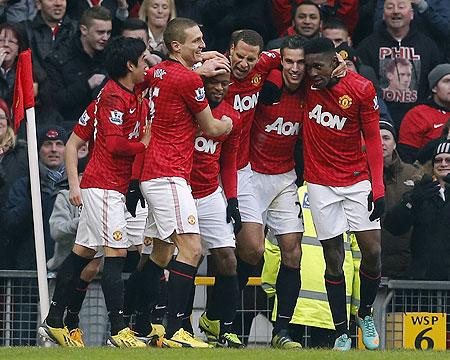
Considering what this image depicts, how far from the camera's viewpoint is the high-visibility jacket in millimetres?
13453

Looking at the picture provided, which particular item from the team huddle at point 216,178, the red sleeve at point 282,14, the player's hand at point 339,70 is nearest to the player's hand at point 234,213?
the team huddle at point 216,178

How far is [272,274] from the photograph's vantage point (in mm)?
13727

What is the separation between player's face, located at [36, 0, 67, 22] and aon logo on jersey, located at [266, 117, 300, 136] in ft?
14.7

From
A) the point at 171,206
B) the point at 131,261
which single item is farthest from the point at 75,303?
the point at 131,261

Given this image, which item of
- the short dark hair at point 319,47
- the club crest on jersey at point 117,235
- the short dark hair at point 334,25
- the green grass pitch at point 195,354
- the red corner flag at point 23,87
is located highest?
the short dark hair at point 334,25

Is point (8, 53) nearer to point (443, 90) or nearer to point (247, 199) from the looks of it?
point (247, 199)

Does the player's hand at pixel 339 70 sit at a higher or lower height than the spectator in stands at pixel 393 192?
higher

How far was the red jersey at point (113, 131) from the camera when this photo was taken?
12.3 metres

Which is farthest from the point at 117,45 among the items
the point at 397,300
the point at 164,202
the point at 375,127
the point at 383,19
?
the point at 383,19

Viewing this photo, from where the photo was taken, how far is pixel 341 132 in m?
13.1

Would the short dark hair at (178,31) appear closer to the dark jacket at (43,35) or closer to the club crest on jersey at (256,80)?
the club crest on jersey at (256,80)

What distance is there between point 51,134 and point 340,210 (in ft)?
11.5

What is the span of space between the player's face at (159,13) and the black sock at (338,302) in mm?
4963

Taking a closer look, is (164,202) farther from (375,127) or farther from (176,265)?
(375,127)
